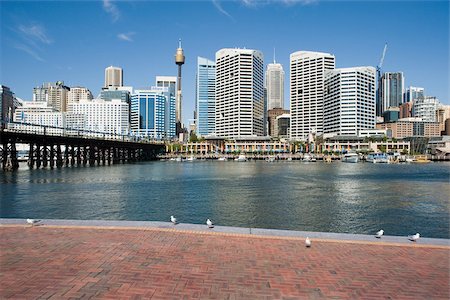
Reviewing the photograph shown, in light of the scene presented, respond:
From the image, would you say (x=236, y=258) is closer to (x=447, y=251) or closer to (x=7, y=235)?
(x=447, y=251)

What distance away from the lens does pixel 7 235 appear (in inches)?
555

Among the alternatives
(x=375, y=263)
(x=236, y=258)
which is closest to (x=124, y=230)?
(x=236, y=258)

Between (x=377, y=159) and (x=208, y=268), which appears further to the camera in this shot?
(x=377, y=159)

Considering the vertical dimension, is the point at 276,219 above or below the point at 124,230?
below

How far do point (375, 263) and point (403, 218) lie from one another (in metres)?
18.5

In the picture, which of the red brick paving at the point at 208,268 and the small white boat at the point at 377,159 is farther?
the small white boat at the point at 377,159

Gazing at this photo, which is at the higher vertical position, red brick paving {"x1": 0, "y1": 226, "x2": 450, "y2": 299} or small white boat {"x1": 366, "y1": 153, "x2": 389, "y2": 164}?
A: red brick paving {"x1": 0, "y1": 226, "x2": 450, "y2": 299}

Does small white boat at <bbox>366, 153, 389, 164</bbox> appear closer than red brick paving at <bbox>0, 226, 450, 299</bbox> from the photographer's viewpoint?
No

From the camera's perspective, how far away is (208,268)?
1038cm

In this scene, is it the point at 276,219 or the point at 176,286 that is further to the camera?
the point at 276,219

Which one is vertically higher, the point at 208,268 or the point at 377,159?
the point at 208,268

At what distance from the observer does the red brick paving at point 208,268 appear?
8750 millimetres

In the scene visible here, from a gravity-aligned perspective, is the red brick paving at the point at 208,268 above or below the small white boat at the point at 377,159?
above

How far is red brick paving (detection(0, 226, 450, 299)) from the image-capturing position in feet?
28.7
